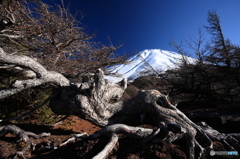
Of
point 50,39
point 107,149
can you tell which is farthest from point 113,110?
point 50,39

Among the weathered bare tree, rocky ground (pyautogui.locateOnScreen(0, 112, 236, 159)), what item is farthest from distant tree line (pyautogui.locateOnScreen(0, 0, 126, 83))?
rocky ground (pyautogui.locateOnScreen(0, 112, 236, 159))

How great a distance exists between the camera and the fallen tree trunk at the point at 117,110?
215cm

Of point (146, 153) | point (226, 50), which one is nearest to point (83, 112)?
point (146, 153)

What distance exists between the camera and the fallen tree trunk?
84.8 inches

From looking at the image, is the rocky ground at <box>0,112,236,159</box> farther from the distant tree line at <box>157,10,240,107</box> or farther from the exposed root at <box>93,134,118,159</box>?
the distant tree line at <box>157,10,240,107</box>

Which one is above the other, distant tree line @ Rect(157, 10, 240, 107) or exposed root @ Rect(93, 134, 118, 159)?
distant tree line @ Rect(157, 10, 240, 107)

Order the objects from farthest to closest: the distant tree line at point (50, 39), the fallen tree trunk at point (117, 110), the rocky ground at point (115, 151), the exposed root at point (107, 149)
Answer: the distant tree line at point (50, 39) → the fallen tree trunk at point (117, 110) → the rocky ground at point (115, 151) → the exposed root at point (107, 149)

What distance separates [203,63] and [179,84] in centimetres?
157

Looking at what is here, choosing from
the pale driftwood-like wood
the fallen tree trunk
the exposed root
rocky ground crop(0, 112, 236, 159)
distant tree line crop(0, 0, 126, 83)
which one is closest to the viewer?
the exposed root

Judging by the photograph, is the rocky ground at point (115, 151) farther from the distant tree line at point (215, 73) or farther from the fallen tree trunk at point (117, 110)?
the distant tree line at point (215, 73)

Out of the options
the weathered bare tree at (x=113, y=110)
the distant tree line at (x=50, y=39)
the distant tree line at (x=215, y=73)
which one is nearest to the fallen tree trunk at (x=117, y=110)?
the weathered bare tree at (x=113, y=110)

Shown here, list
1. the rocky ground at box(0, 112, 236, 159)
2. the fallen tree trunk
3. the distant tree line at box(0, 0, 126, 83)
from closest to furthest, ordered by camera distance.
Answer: the rocky ground at box(0, 112, 236, 159) → the fallen tree trunk → the distant tree line at box(0, 0, 126, 83)

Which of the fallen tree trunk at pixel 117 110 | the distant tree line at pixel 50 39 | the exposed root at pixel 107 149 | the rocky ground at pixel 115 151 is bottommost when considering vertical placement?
the rocky ground at pixel 115 151

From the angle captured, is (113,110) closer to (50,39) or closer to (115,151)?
(115,151)
